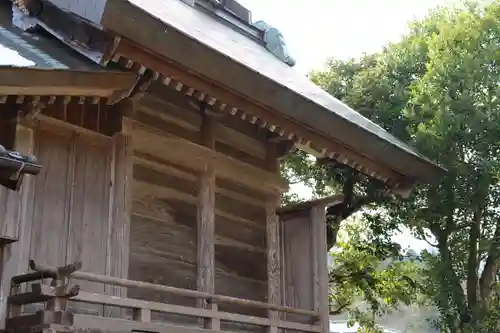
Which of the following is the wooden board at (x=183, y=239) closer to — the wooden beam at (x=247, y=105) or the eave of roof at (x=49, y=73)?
the wooden beam at (x=247, y=105)

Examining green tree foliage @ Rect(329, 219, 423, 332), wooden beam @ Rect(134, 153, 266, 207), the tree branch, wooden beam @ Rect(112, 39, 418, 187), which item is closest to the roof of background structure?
wooden beam @ Rect(112, 39, 418, 187)

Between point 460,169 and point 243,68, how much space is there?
4041mm

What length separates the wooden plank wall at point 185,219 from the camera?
6922 mm

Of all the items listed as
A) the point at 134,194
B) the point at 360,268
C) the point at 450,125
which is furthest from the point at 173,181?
the point at 360,268

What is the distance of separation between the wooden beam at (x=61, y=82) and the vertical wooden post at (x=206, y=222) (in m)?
2.05

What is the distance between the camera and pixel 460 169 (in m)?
9.00

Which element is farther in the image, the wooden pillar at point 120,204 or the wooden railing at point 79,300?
the wooden pillar at point 120,204

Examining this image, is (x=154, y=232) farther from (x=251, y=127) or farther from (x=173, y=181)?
(x=251, y=127)

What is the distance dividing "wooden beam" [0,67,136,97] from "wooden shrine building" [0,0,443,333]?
0.01m

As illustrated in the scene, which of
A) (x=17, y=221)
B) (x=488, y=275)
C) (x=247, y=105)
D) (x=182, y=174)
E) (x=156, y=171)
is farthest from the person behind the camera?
(x=488, y=275)

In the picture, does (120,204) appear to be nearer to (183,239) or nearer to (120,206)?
(120,206)

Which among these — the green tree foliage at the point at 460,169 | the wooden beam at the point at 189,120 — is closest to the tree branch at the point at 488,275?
the green tree foliage at the point at 460,169

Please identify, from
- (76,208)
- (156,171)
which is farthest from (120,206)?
(156,171)

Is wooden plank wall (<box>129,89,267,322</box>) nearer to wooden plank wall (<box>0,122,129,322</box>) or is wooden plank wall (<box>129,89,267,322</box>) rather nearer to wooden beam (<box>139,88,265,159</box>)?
wooden beam (<box>139,88,265,159</box>)
